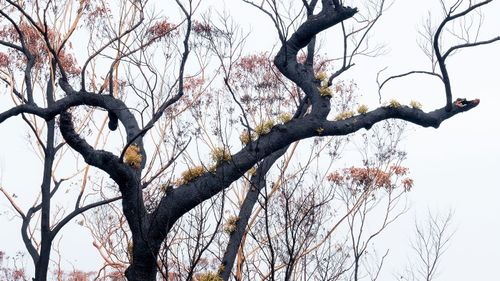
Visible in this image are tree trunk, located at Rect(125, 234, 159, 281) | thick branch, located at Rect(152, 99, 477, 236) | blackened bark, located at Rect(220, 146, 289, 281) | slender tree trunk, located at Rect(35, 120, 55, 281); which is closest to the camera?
tree trunk, located at Rect(125, 234, 159, 281)

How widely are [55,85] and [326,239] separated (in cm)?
420

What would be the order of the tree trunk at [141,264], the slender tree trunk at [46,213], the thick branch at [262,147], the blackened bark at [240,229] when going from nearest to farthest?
the tree trunk at [141,264]
the thick branch at [262,147]
the blackened bark at [240,229]
the slender tree trunk at [46,213]

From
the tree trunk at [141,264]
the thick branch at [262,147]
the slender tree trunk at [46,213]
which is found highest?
the slender tree trunk at [46,213]

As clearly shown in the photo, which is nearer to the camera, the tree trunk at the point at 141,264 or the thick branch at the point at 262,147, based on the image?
the tree trunk at the point at 141,264

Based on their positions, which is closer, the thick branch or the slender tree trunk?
the thick branch

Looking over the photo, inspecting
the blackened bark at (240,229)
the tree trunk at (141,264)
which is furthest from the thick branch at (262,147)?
the blackened bark at (240,229)

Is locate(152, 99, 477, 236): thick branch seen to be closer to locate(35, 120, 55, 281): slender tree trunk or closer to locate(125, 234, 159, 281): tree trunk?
locate(125, 234, 159, 281): tree trunk

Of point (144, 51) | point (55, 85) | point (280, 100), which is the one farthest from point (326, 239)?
point (55, 85)

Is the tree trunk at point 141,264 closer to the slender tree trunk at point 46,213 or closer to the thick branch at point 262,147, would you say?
the thick branch at point 262,147

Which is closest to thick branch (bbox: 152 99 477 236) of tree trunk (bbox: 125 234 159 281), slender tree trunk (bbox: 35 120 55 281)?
tree trunk (bbox: 125 234 159 281)

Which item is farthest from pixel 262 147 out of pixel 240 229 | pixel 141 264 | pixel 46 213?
pixel 46 213

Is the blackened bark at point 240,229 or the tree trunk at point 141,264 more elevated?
the blackened bark at point 240,229

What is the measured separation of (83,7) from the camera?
9391 millimetres

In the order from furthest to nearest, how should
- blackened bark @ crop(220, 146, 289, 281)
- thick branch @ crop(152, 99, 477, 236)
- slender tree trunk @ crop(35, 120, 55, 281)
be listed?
slender tree trunk @ crop(35, 120, 55, 281) → blackened bark @ crop(220, 146, 289, 281) → thick branch @ crop(152, 99, 477, 236)
